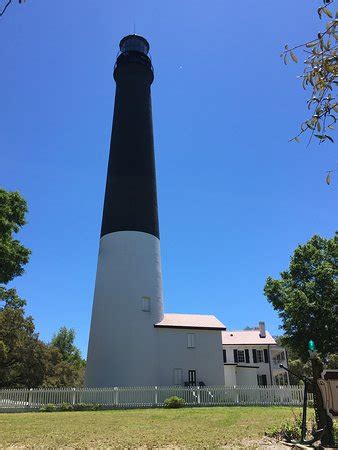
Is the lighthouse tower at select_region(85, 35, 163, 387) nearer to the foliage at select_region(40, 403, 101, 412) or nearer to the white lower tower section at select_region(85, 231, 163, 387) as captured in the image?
the white lower tower section at select_region(85, 231, 163, 387)

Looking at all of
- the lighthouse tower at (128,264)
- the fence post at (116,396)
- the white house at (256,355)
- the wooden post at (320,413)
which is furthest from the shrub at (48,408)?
the wooden post at (320,413)

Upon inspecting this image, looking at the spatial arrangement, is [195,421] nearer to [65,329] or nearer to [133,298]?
[133,298]

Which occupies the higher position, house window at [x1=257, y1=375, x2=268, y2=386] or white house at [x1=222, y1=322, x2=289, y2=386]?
white house at [x1=222, y1=322, x2=289, y2=386]

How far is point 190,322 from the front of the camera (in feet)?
91.5

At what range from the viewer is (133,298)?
25.4m

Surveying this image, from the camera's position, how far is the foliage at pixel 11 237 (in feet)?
74.0

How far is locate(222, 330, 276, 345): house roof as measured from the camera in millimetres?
34406

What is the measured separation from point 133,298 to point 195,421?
12573 millimetres

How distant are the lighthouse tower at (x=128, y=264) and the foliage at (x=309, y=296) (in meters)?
8.46

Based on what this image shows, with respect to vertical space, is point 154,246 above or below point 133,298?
above

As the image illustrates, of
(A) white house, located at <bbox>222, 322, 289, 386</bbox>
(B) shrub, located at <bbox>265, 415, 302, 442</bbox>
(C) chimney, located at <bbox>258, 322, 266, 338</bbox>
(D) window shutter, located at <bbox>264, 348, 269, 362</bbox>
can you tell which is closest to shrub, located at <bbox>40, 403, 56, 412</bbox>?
(B) shrub, located at <bbox>265, 415, 302, 442</bbox>

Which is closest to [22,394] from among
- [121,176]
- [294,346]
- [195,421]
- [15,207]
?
[15,207]

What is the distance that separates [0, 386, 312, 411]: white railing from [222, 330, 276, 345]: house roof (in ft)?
34.4

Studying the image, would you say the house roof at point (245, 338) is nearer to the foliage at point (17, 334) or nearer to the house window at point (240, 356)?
the house window at point (240, 356)
